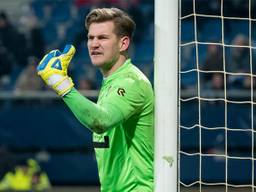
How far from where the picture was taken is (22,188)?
961cm

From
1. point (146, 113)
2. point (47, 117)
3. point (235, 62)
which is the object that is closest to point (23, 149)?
point (47, 117)

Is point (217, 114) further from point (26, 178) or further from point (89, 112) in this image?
point (89, 112)

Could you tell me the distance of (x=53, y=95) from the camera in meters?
10.3

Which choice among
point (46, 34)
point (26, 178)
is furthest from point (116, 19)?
point (46, 34)

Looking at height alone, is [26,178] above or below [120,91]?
below

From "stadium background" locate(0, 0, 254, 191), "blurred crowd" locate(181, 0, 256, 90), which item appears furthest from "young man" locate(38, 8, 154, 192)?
"blurred crowd" locate(181, 0, 256, 90)

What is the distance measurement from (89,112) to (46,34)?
25.5 ft

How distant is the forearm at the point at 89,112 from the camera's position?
3.56 m

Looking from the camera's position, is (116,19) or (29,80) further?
(29,80)

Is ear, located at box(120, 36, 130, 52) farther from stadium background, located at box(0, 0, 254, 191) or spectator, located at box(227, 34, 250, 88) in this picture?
spectator, located at box(227, 34, 250, 88)

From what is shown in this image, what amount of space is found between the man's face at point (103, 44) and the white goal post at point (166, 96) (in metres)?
0.21

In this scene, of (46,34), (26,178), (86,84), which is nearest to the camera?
(26,178)

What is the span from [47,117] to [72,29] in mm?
1613

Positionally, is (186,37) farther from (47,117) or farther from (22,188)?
(22,188)
